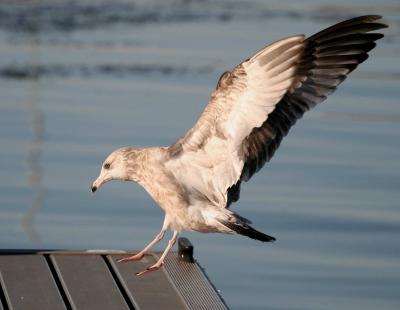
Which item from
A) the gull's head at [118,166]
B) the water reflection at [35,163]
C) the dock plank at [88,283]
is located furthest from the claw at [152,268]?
the water reflection at [35,163]

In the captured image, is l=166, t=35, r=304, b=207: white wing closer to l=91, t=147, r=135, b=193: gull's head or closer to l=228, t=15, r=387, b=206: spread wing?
l=228, t=15, r=387, b=206: spread wing

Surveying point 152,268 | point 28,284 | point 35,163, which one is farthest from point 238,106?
point 35,163

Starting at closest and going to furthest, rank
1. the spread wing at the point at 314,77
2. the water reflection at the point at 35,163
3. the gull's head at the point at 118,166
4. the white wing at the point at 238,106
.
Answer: the white wing at the point at 238,106, the spread wing at the point at 314,77, the gull's head at the point at 118,166, the water reflection at the point at 35,163

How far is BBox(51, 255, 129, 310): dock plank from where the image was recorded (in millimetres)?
6883

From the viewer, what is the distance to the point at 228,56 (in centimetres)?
1573

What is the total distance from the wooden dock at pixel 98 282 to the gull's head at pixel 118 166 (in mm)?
430

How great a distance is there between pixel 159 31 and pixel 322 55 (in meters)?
9.90

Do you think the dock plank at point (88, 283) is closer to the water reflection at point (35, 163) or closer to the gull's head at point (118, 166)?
the gull's head at point (118, 166)

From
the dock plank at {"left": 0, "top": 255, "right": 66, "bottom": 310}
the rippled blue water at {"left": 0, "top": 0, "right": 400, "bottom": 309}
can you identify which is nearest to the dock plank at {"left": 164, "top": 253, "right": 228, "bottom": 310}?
the dock plank at {"left": 0, "top": 255, "right": 66, "bottom": 310}

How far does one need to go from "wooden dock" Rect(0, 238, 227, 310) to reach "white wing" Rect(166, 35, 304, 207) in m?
0.58

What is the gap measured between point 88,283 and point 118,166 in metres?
0.93

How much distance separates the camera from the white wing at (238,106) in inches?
295

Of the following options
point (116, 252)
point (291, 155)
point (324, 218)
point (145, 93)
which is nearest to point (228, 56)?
point (145, 93)

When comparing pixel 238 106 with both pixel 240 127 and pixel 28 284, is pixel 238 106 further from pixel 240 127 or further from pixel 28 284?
pixel 28 284
